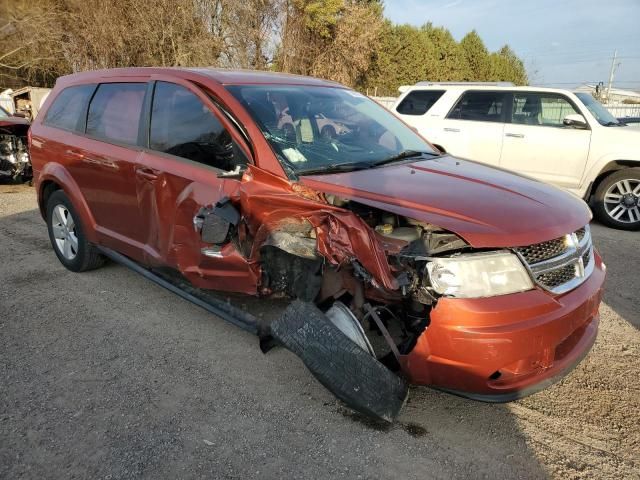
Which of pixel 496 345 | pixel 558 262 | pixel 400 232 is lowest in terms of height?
pixel 496 345

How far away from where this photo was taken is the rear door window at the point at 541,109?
7.34 meters

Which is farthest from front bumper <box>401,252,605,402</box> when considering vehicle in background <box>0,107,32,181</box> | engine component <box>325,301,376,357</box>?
vehicle in background <box>0,107,32,181</box>

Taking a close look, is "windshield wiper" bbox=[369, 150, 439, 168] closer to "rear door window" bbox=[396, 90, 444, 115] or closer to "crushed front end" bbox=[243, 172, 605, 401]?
"crushed front end" bbox=[243, 172, 605, 401]

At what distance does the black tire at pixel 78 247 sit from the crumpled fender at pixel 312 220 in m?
2.22

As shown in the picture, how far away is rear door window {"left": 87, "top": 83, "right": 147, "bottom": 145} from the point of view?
381 cm

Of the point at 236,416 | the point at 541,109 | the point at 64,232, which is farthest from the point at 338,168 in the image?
the point at 541,109

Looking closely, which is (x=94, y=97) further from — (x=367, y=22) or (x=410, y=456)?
(x=367, y=22)

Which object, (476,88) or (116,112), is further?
(476,88)

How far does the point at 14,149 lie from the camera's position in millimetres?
9422

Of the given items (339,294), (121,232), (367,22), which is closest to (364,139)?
(339,294)

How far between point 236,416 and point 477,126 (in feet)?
21.4

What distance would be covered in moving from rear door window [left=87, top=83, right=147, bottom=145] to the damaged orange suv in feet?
0.06

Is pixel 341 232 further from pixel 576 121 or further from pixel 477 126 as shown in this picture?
pixel 477 126

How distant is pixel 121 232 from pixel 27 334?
982 mm
